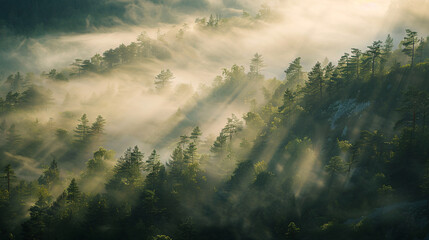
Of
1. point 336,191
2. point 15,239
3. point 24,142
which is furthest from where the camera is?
point 24,142

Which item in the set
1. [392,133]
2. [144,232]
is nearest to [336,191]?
[392,133]

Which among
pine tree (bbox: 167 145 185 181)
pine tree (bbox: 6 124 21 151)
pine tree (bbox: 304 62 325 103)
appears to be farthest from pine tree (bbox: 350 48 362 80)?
pine tree (bbox: 6 124 21 151)

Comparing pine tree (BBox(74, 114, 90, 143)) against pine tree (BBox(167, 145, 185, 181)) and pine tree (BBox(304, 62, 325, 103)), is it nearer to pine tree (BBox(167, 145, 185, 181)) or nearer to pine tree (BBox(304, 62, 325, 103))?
pine tree (BBox(167, 145, 185, 181))

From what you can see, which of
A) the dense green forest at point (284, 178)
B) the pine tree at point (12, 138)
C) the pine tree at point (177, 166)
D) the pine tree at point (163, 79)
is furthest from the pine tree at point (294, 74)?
the pine tree at point (12, 138)

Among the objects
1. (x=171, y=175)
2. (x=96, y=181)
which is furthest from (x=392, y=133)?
(x=96, y=181)

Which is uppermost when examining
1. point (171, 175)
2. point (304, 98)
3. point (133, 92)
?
point (304, 98)

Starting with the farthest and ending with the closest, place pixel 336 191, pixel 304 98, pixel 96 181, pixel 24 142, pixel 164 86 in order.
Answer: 1. pixel 164 86
2. pixel 24 142
3. pixel 304 98
4. pixel 96 181
5. pixel 336 191

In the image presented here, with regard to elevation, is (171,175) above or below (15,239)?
above

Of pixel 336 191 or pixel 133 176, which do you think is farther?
pixel 133 176

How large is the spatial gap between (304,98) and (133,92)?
111m

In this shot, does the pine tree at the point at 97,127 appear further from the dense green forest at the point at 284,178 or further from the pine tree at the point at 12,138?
the pine tree at the point at 12,138

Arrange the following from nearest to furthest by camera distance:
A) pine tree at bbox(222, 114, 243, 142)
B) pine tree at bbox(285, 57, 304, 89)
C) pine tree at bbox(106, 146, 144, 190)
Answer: pine tree at bbox(106, 146, 144, 190), pine tree at bbox(222, 114, 243, 142), pine tree at bbox(285, 57, 304, 89)

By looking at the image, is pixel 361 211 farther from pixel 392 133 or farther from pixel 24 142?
pixel 24 142

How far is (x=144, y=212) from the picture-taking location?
79.2m
